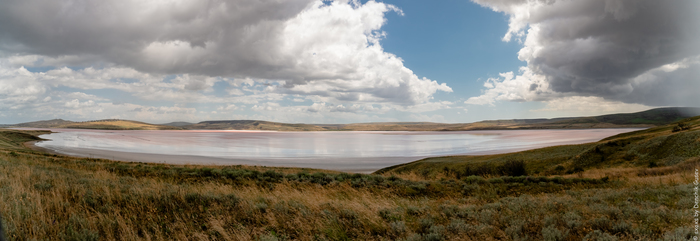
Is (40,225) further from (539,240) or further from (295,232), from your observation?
(539,240)

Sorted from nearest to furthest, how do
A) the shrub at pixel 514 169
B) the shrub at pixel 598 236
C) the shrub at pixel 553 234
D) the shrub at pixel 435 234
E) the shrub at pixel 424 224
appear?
the shrub at pixel 598 236, the shrub at pixel 553 234, the shrub at pixel 435 234, the shrub at pixel 424 224, the shrub at pixel 514 169

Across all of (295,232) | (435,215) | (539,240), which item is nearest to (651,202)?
(539,240)

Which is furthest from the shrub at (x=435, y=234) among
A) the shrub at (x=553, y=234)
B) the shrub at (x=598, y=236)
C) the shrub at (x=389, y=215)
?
the shrub at (x=598, y=236)

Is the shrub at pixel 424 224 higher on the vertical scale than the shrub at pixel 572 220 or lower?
lower

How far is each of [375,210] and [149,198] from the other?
6.34 m

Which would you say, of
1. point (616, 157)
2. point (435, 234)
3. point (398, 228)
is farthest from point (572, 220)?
point (616, 157)

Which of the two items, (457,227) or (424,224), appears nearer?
(457,227)

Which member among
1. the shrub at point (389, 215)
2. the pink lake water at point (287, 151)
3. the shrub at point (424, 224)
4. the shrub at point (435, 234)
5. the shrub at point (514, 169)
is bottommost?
the pink lake water at point (287, 151)

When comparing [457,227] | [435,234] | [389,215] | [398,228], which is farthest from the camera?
[389,215]

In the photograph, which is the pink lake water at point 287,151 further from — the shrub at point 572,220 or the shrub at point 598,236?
the shrub at point 598,236

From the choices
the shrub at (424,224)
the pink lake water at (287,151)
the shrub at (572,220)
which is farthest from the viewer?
the pink lake water at (287,151)

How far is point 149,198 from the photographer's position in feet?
27.1

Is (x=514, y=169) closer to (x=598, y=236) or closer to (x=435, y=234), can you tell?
(x=598, y=236)

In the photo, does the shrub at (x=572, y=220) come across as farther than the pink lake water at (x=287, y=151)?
No
